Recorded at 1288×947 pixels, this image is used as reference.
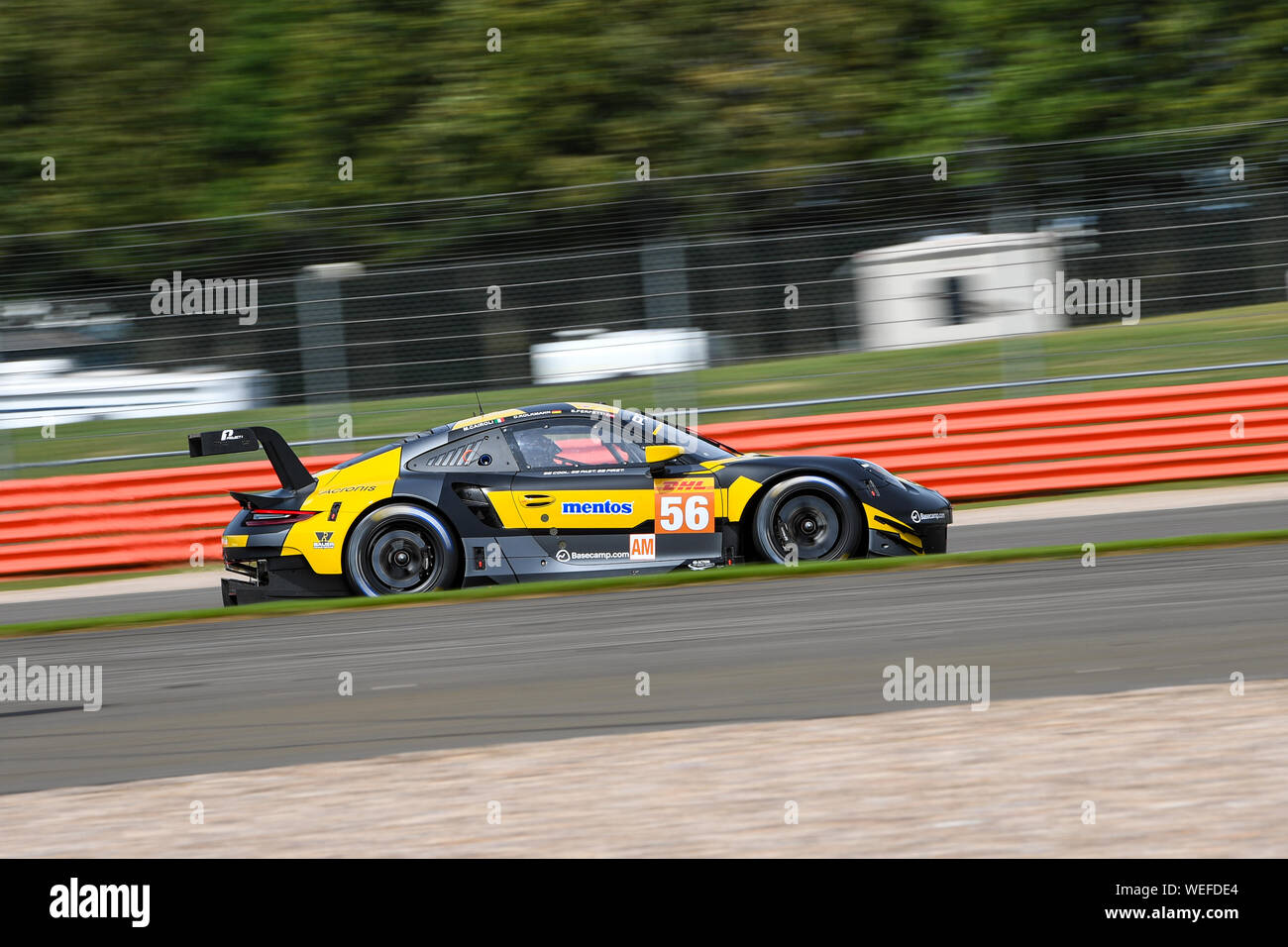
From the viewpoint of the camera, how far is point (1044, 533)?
10.4 metres

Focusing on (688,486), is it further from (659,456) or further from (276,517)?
(276,517)

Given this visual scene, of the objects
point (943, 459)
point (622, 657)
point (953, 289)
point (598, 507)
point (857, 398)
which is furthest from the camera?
point (857, 398)

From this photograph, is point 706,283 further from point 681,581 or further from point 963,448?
point 681,581

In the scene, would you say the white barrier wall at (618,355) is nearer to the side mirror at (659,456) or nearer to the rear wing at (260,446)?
the side mirror at (659,456)

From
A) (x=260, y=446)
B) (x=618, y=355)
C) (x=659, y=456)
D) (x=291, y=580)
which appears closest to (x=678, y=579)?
(x=659, y=456)

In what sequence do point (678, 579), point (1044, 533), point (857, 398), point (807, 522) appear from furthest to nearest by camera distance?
point (857, 398)
point (1044, 533)
point (807, 522)
point (678, 579)

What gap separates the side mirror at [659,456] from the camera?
9.08 m

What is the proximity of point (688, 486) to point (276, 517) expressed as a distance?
8.20 ft

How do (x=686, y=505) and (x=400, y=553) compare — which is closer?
(x=686, y=505)

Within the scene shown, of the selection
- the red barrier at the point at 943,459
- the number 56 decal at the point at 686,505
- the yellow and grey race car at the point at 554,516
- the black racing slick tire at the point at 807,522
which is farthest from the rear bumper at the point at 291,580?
the red barrier at the point at 943,459

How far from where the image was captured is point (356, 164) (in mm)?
22578
